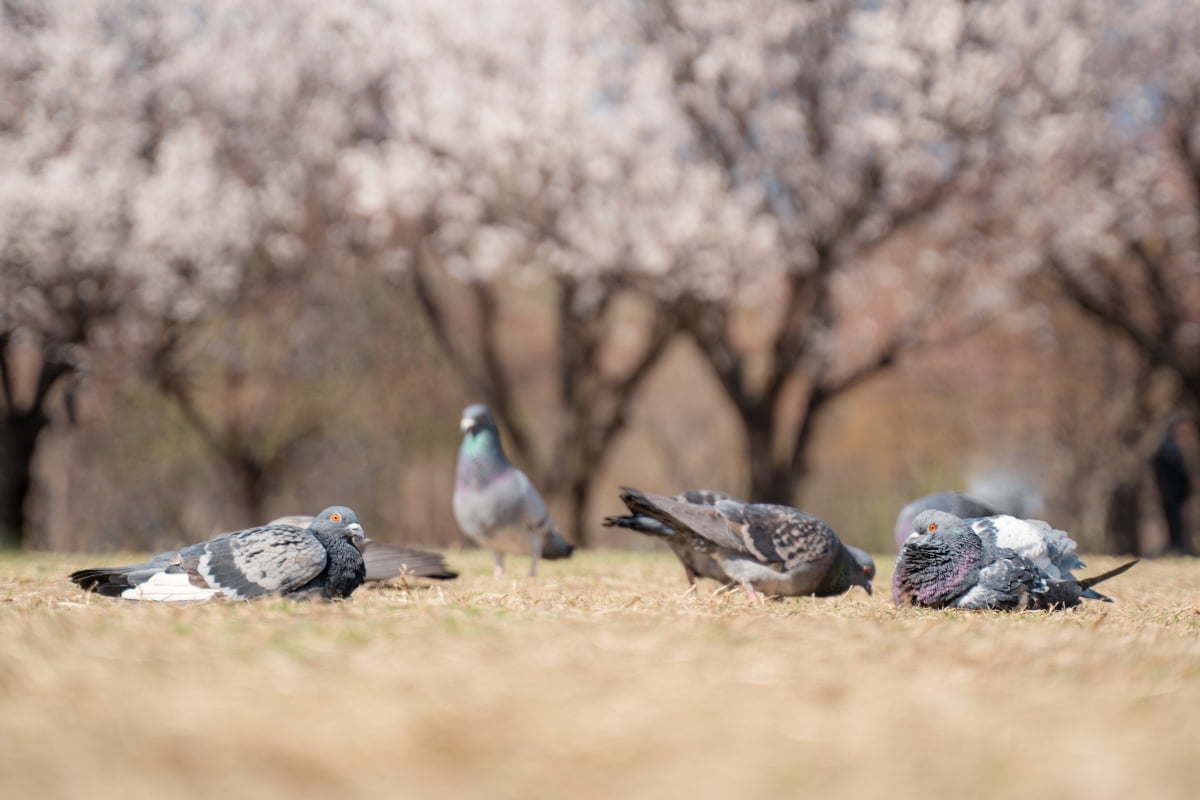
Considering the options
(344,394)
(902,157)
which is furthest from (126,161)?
(902,157)

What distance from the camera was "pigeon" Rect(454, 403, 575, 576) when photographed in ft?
21.7

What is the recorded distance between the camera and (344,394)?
19.4 m

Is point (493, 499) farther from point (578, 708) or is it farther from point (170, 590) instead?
point (578, 708)

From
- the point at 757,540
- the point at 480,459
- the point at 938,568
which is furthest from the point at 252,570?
the point at 938,568

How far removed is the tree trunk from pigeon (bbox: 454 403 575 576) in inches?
366

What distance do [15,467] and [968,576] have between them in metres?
12.7

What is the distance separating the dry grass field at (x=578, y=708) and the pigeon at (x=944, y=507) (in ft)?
9.19

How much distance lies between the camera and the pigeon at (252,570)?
441 cm

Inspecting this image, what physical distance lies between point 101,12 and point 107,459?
280 inches

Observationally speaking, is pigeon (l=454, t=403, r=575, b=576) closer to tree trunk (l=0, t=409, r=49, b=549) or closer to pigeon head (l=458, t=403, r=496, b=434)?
pigeon head (l=458, t=403, r=496, b=434)

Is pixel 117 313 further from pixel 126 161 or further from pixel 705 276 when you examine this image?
pixel 705 276

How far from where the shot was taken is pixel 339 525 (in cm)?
480

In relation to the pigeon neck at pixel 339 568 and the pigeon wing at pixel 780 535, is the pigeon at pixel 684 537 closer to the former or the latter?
the pigeon wing at pixel 780 535

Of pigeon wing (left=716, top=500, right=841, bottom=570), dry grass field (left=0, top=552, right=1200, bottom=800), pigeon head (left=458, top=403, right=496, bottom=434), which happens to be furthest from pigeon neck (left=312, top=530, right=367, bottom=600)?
pigeon head (left=458, top=403, right=496, bottom=434)
